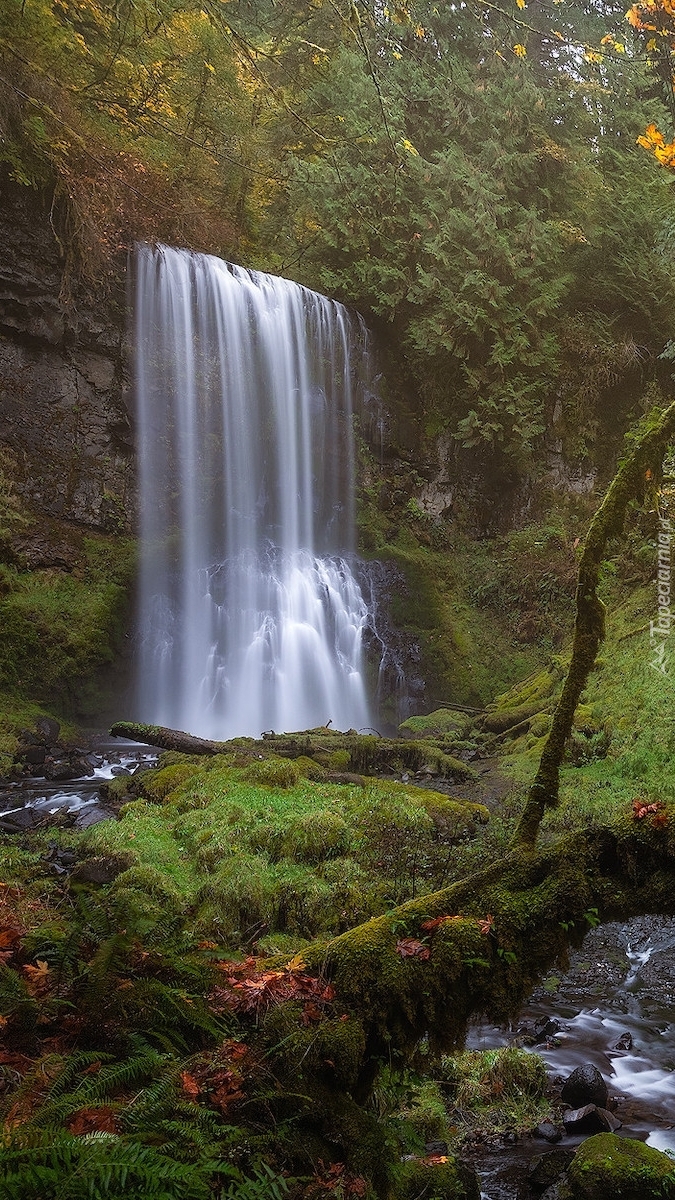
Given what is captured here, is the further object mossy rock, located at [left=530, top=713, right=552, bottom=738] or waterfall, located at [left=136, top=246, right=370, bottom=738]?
waterfall, located at [left=136, top=246, right=370, bottom=738]

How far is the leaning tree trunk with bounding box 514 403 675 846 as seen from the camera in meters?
2.88

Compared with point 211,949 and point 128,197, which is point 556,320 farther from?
point 211,949

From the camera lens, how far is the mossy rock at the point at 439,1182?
2.52m

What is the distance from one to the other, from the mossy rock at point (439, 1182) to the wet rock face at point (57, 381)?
13161 millimetres

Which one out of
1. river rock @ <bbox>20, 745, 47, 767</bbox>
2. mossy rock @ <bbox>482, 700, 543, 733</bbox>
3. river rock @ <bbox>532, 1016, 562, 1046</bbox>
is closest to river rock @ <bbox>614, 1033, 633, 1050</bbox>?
river rock @ <bbox>532, 1016, 562, 1046</bbox>

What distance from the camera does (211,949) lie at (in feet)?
9.50

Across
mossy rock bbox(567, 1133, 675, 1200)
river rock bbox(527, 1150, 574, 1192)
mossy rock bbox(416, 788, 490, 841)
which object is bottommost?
river rock bbox(527, 1150, 574, 1192)

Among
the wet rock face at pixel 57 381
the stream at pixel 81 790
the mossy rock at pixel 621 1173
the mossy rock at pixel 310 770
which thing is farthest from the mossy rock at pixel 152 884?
the wet rock face at pixel 57 381

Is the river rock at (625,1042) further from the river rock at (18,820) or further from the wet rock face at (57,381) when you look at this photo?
the wet rock face at (57,381)

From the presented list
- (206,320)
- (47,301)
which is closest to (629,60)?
(206,320)

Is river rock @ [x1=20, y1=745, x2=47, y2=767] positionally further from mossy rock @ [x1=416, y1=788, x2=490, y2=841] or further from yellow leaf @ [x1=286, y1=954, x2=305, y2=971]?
yellow leaf @ [x1=286, y1=954, x2=305, y2=971]

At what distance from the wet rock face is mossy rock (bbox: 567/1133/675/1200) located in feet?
Result: 43.8

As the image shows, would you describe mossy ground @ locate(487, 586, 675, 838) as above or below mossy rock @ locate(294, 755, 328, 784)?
above

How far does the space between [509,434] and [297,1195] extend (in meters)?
16.9
